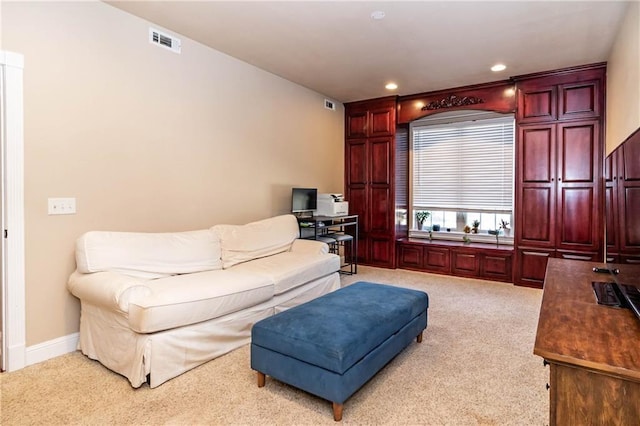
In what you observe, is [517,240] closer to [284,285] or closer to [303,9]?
[284,285]

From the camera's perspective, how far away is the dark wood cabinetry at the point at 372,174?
5668mm

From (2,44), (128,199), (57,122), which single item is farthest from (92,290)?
(2,44)

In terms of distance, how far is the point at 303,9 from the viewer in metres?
2.93

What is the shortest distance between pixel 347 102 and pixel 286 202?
2.22m

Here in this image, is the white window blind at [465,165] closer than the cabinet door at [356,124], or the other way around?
the white window blind at [465,165]

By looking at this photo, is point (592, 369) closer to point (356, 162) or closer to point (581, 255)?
point (581, 255)

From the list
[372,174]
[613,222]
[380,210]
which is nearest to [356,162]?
[372,174]

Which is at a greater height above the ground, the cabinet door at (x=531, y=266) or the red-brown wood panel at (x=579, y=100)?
the red-brown wood panel at (x=579, y=100)

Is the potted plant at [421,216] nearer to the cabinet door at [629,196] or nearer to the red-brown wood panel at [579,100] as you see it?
the red-brown wood panel at [579,100]

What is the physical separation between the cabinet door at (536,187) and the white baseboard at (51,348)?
4.96m

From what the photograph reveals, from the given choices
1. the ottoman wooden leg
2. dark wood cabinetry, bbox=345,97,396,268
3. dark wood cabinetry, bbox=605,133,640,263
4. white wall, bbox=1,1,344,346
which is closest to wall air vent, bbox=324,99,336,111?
dark wood cabinetry, bbox=345,97,396,268

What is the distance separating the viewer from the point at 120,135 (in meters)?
3.01

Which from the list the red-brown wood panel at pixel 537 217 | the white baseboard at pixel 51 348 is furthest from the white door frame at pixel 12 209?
the red-brown wood panel at pixel 537 217

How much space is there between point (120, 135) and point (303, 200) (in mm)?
2390
